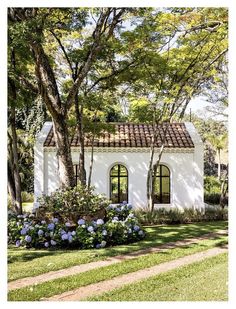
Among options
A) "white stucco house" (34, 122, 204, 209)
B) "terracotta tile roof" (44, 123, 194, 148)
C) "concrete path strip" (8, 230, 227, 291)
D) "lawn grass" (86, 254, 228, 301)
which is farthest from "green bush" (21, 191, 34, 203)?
"lawn grass" (86, 254, 228, 301)

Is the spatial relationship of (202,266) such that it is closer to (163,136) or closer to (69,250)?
(69,250)

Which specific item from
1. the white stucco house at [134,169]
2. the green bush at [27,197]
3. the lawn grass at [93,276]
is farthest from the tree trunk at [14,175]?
the green bush at [27,197]

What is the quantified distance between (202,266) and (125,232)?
1619 millimetres

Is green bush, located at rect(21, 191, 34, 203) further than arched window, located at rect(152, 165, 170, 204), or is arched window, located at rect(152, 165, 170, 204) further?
green bush, located at rect(21, 191, 34, 203)

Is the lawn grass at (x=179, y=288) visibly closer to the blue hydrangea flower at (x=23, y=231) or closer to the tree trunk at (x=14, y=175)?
the blue hydrangea flower at (x=23, y=231)

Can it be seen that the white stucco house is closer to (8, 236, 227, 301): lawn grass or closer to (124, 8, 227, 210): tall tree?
(124, 8, 227, 210): tall tree

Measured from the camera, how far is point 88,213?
715 centimetres

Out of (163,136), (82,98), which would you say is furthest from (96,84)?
(163,136)

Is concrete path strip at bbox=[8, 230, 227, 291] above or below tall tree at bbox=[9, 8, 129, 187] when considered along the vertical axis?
below

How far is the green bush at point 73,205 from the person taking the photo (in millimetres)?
7133

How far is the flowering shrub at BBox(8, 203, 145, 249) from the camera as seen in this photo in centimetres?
672

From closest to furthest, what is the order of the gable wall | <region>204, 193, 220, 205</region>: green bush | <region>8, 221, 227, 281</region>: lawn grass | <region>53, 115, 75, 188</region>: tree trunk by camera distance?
1. <region>8, 221, 227, 281</region>: lawn grass
2. <region>53, 115, 75, 188</region>: tree trunk
3. the gable wall
4. <region>204, 193, 220, 205</region>: green bush

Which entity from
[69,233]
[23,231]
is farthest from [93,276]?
[23,231]

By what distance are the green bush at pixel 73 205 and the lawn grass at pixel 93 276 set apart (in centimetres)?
141
